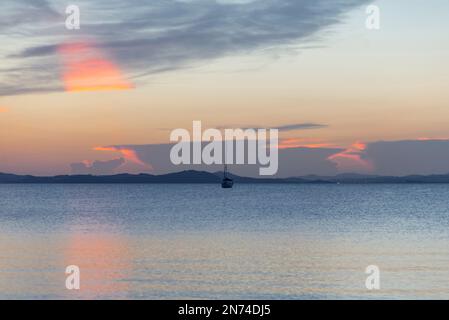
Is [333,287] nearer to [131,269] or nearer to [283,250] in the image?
[131,269]

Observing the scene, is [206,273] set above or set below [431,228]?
below

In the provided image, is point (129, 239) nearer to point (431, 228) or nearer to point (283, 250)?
point (283, 250)

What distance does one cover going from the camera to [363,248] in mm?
46500

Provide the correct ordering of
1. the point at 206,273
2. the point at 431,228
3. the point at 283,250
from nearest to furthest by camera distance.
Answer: the point at 206,273 → the point at 283,250 → the point at 431,228

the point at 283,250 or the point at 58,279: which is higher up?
the point at 283,250

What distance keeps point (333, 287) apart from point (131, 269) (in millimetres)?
11187
